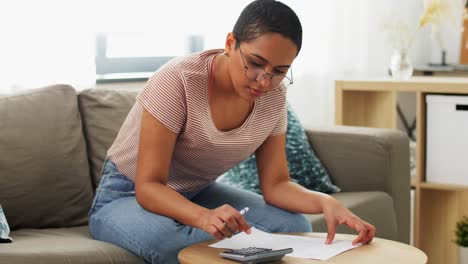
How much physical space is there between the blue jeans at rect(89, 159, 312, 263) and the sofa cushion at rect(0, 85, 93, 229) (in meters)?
0.26

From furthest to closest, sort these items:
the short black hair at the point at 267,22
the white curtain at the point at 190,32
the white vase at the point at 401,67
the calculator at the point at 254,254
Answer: the white vase at the point at 401,67, the white curtain at the point at 190,32, the short black hair at the point at 267,22, the calculator at the point at 254,254

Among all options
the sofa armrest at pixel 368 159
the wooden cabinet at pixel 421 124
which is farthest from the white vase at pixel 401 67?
the sofa armrest at pixel 368 159

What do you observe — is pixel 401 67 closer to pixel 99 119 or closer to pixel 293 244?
pixel 99 119

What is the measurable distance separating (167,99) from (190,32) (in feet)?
5.09

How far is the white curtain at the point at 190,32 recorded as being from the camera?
2646 millimetres

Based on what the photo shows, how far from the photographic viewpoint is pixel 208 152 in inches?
76.2

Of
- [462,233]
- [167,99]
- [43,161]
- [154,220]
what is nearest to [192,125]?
[167,99]

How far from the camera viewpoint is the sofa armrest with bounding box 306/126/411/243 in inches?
113

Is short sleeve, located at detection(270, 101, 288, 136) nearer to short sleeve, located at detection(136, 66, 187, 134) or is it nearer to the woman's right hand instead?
short sleeve, located at detection(136, 66, 187, 134)

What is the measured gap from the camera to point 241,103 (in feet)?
6.48

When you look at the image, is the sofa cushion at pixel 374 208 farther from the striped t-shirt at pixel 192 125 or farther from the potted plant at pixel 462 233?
the striped t-shirt at pixel 192 125

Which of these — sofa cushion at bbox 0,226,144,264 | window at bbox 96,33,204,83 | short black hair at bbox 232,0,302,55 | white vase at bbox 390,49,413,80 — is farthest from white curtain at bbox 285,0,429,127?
short black hair at bbox 232,0,302,55

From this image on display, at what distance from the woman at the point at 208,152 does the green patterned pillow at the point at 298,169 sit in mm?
655

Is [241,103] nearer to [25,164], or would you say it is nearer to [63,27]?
[25,164]
